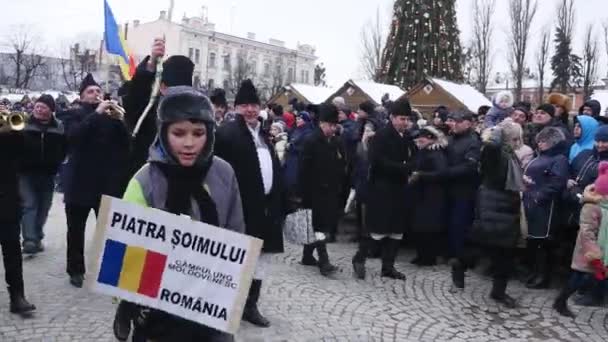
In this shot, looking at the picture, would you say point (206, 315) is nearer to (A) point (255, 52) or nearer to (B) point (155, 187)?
(B) point (155, 187)

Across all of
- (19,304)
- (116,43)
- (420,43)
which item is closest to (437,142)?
(116,43)

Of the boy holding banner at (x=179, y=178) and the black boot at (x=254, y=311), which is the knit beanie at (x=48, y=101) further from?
the boy holding banner at (x=179, y=178)

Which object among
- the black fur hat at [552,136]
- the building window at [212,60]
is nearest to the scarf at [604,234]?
the black fur hat at [552,136]

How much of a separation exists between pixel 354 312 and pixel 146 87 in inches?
114

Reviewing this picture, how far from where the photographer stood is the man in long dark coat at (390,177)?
6730 millimetres

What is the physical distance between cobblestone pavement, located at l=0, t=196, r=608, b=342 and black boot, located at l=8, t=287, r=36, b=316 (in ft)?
0.24

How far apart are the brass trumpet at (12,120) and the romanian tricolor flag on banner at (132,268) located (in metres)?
3.17

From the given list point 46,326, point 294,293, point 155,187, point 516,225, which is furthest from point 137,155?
point 516,225

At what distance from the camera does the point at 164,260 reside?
8.38ft

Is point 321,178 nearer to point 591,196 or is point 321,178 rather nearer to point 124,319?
point 591,196

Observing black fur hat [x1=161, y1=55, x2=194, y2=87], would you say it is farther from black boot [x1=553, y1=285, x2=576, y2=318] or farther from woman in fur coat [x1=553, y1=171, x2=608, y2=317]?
black boot [x1=553, y1=285, x2=576, y2=318]

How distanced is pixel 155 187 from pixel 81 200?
358cm

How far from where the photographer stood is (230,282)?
2.53m

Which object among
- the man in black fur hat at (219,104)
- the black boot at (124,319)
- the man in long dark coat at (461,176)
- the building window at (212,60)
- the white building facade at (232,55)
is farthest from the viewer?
the building window at (212,60)
